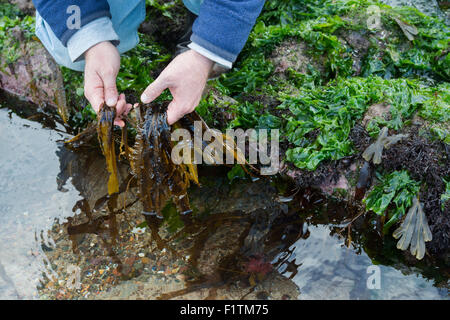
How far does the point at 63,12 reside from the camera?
2.09m

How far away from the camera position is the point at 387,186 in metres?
2.48

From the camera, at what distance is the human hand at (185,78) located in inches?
73.5

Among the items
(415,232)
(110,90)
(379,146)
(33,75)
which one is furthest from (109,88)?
(415,232)

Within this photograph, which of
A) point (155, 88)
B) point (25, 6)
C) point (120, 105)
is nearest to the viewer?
point (155, 88)

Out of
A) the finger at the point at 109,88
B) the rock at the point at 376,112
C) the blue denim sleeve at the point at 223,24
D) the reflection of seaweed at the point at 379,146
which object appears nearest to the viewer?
the blue denim sleeve at the point at 223,24

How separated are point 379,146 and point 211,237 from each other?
1245mm

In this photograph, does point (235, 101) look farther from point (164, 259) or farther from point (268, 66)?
point (164, 259)

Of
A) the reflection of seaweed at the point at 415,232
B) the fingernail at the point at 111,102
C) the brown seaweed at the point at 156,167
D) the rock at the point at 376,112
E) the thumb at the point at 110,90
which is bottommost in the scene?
the reflection of seaweed at the point at 415,232

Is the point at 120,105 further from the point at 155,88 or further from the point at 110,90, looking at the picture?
the point at 155,88

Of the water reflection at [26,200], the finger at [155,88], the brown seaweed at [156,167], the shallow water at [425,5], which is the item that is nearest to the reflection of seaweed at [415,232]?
the brown seaweed at [156,167]

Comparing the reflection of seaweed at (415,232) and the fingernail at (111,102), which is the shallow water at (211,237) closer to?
the reflection of seaweed at (415,232)

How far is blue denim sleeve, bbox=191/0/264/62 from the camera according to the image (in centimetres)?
179

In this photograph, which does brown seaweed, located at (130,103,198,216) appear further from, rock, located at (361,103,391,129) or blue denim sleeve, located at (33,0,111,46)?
rock, located at (361,103,391,129)

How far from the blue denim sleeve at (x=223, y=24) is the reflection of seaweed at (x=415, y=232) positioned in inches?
58.8
